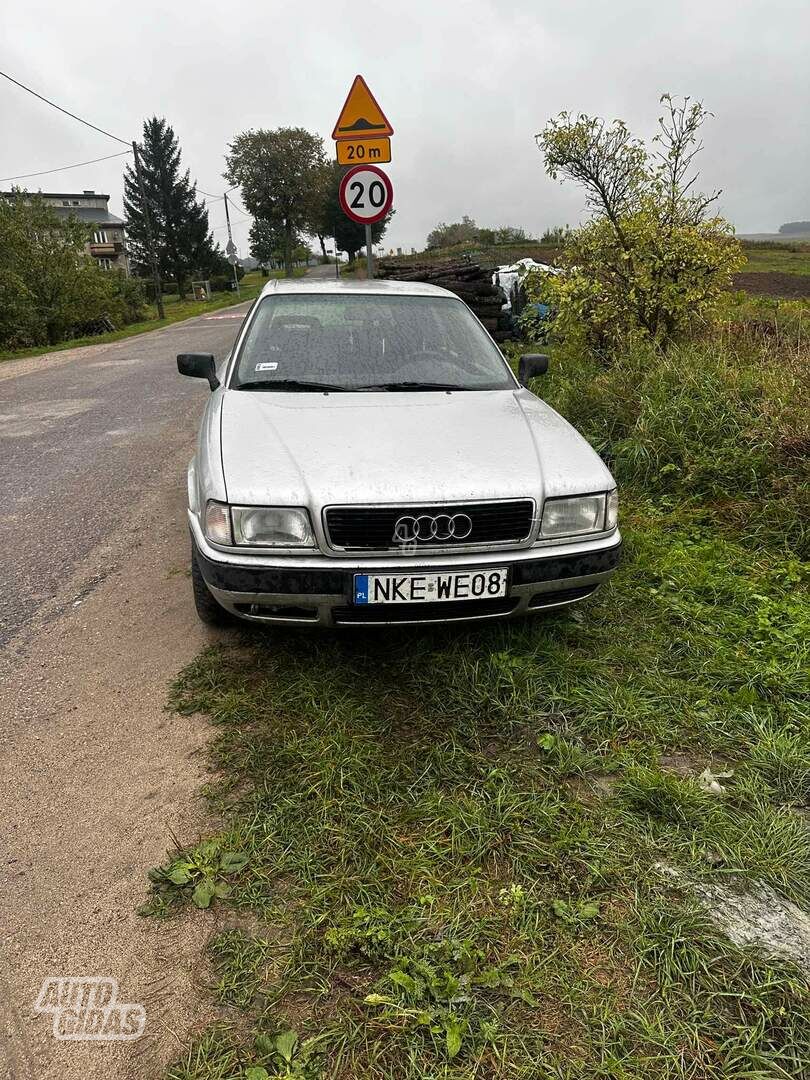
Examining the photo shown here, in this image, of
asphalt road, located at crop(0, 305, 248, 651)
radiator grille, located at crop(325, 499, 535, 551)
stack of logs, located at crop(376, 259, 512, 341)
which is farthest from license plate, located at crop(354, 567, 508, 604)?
stack of logs, located at crop(376, 259, 512, 341)

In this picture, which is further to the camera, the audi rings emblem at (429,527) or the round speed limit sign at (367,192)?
the round speed limit sign at (367,192)

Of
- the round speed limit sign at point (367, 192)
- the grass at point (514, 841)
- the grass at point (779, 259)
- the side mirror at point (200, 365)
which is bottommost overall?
the grass at point (514, 841)

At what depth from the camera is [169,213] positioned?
186 feet

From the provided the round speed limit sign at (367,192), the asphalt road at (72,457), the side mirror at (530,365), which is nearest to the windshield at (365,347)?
the side mirror at (530,365)

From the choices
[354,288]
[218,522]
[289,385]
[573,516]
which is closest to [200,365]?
[289,385]

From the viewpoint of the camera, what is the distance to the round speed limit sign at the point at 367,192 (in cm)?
645

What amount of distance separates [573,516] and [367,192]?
5.18 meters

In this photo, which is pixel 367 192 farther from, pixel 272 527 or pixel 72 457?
pixel 272 527

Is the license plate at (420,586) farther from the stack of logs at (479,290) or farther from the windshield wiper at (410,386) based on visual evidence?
the stack of logs at (479,290)

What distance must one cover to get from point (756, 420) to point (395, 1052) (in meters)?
4.36

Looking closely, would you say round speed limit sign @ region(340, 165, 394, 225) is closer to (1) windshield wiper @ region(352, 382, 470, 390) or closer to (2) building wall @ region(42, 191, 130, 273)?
Answer: (1) windshield wiper @ region(352, 382, 470, 390)

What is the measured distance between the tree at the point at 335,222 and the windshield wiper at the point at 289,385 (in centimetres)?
4816

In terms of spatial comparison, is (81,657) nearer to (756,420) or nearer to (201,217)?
(756,420)

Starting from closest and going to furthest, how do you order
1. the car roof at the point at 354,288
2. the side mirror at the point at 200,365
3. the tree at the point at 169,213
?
the side mirror at the point at 200,365 → the car roof at the point at 354,288 → the tree at the point at 169,213
